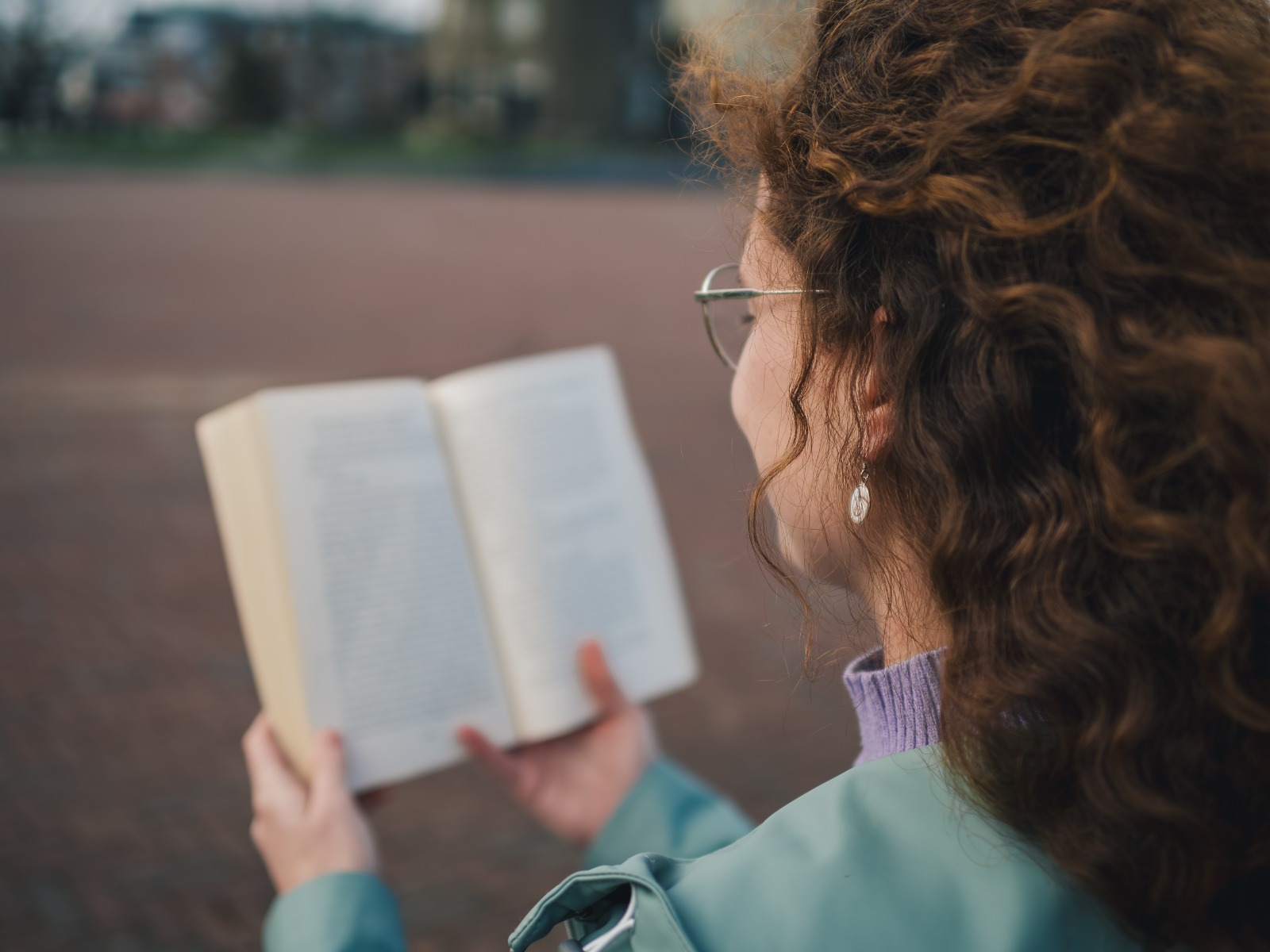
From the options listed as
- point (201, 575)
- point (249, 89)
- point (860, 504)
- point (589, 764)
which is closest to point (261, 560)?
point (589, 764)

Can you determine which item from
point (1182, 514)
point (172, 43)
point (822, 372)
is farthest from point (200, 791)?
point (172, 43)

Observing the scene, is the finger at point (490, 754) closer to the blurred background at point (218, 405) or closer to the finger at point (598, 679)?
the finger at point (598, 679)

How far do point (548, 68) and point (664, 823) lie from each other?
111 feet

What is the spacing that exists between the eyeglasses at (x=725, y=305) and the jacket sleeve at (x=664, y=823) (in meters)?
0.60

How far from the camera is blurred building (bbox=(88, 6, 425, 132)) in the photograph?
27594 millimetres

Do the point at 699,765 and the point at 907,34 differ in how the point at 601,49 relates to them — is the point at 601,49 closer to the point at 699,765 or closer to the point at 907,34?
the point at 699,765

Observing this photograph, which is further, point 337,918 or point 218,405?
point 218,405

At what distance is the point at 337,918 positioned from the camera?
1.19 metres

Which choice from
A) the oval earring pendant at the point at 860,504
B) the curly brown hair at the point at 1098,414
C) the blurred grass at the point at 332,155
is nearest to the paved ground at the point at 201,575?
the oval earring pendant at the point at 860,504

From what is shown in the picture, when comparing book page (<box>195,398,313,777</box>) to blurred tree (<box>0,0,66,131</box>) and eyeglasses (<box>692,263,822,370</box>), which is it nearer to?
eyeglasses (<box>692,263,822,370</box>)

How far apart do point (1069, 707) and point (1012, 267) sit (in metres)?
0.30

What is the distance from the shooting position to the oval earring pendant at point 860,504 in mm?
955

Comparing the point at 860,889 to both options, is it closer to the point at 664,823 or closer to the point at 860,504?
the point at 860,504

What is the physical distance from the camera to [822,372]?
0.95 m
